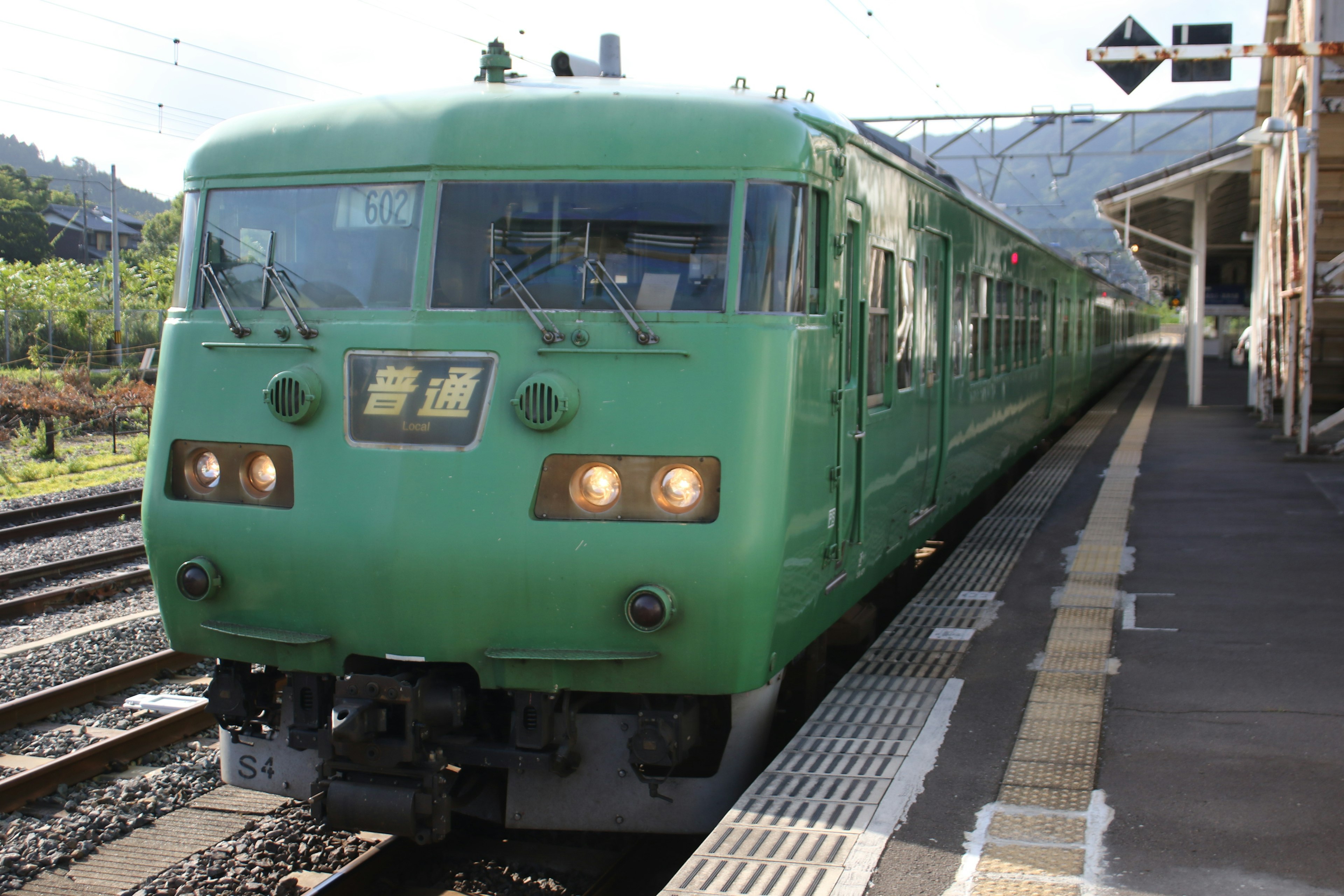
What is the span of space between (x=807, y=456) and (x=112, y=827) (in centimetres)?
339

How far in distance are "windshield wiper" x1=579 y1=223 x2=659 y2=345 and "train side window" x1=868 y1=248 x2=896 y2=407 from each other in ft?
5.21

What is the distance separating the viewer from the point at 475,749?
4.37 m

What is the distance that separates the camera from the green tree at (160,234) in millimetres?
73438

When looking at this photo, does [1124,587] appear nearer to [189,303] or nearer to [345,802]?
[345,802]

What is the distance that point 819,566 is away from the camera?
4.83 meters

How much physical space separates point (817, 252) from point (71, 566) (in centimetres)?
808

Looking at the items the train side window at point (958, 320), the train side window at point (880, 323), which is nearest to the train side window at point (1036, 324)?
the train side window at point (958, 320)

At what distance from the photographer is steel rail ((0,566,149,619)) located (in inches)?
348

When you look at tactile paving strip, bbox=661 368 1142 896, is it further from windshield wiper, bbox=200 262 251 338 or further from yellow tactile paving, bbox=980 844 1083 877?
windshield wiper, bbox=200 262 251 338

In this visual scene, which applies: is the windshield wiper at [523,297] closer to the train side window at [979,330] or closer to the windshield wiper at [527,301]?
the windshield wiper at [527,301]

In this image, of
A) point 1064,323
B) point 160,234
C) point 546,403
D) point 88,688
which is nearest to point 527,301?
point 546,403

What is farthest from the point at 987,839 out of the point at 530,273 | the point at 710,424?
the point at 530,273

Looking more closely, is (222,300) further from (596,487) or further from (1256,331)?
(1256,331)

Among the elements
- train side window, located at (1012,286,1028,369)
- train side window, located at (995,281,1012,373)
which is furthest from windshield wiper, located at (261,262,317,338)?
train side window, located at (1012,286,1028,369)
